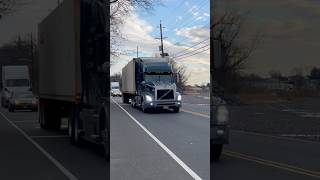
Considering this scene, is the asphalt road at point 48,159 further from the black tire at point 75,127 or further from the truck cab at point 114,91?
the truck cab at point 114,91

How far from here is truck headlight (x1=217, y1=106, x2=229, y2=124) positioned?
389 inches

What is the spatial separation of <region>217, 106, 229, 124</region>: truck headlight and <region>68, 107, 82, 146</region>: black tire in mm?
5765

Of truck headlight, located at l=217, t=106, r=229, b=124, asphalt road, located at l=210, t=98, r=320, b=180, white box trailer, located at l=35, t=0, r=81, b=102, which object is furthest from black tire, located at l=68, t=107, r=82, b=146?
truck headlight, located at l=217, t=106, r=229, b=124

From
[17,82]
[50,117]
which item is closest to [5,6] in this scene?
[50,117]

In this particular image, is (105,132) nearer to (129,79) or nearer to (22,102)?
(129,79)

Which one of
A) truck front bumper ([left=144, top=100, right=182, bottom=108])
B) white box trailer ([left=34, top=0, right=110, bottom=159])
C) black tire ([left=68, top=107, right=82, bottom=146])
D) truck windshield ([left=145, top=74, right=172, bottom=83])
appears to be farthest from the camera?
truck windshield ([left=145, top=74, right=172, bottom=83])

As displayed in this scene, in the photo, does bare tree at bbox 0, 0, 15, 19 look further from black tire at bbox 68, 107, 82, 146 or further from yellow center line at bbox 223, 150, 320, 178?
yellow center line at bbox 223, 150, 320, 178

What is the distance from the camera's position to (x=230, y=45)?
880cm

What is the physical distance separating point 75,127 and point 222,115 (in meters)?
6.45

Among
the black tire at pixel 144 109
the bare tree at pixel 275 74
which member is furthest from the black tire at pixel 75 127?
the black tire at pixel 144 109

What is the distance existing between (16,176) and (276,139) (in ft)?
16.6

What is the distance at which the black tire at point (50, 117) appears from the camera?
71.6ft

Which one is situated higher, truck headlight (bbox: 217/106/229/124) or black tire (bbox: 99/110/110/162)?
truck headlight (bbox: 217/106/229/124)

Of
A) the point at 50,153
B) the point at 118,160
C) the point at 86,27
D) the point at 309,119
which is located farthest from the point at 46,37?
the point at 309,119
